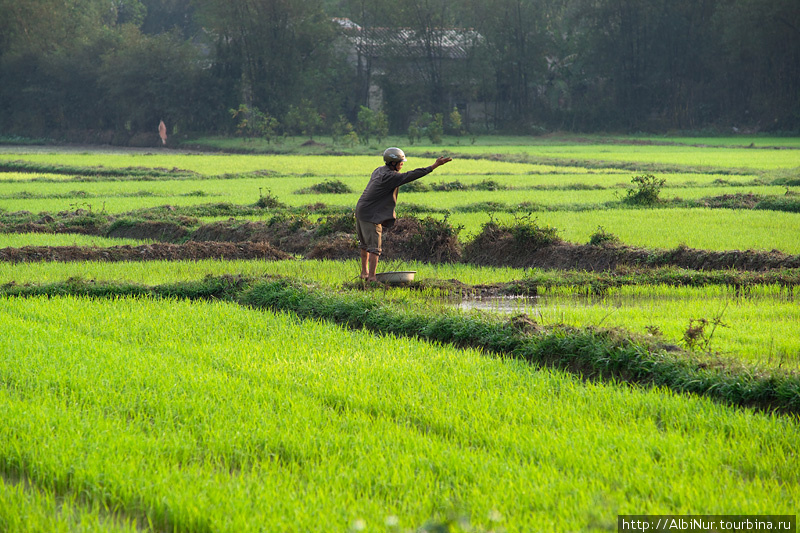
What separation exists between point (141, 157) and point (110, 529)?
33015 mm

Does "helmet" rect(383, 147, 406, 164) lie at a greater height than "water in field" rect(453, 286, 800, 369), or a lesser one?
greater

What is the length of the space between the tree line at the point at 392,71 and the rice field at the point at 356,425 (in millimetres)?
36882

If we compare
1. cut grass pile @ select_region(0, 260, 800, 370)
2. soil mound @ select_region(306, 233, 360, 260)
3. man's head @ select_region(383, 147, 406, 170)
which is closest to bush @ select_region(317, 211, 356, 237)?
soil mound @ select_region(306, 233, 360, 260)

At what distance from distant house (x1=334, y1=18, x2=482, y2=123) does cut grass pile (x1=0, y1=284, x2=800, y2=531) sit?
4270 centimetres

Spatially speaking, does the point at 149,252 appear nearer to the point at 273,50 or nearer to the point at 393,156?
the point at 393,156

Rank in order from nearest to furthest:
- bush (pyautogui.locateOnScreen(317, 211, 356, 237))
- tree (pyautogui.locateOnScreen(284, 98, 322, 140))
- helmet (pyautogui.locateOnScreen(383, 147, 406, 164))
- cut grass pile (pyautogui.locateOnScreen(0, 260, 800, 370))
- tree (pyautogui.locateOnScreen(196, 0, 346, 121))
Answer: cut grass pile (pyautogui.locateOnScreen(0, 260, 800, 370))
helmet (pyautogui.locateOnScreen(383, 147, 406, 164))
bush (pyautogui.locateOnScreen(317, 211, 356, 237))
tree (pyautogui.locateOnScreen(284, 98, 322, 140))
tree (pyautogui.locateOnScreen(196, 0, 346, 121))

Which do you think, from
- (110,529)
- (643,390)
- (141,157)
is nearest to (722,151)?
(141,157)

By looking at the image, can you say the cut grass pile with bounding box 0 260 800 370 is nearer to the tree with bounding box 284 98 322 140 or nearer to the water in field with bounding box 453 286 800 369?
the water in field with bounding box 453 286 800 369

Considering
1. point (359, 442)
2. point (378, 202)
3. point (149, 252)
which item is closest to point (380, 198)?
point (378, 202)

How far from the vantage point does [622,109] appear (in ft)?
154

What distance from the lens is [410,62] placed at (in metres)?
47.7

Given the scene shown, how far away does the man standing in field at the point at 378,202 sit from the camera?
772cm

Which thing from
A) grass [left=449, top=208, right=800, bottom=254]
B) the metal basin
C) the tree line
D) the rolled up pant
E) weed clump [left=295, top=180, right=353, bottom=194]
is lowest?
the metal basin

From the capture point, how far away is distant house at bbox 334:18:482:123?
155ft
